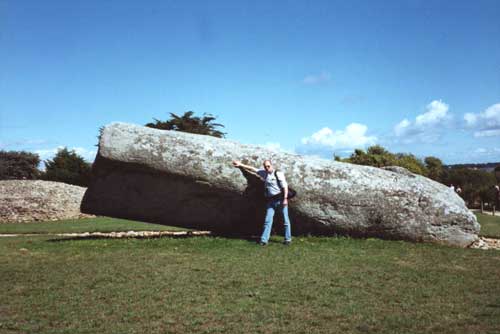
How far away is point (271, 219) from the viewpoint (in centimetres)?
1257

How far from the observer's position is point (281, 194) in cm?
1277

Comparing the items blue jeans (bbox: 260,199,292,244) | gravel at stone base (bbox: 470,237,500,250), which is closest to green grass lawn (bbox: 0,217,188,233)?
blue jeans (bbox: 260,199,292,244)

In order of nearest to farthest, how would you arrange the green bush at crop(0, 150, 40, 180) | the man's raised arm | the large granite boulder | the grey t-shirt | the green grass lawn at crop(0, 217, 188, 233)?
the grey t-shirt
the man's raised arm
the large granite boulder
the green grass lawn at crop(0, 217, 188, 233)
the green bush at crop(0, 150, 40, 180)

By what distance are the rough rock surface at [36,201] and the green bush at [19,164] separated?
19.8 metres

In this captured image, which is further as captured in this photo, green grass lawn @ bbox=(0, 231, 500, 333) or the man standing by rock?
the man standing by rock

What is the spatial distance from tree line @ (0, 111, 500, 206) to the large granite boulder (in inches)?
906

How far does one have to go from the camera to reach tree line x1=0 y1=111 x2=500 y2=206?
125 ft

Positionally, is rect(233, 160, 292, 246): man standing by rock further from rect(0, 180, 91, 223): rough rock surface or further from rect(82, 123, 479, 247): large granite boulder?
rect(0, 180, 91, 223): rough rock surface

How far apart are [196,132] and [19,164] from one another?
20.2m

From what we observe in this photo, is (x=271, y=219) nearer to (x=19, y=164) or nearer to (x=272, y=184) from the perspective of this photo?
(x=272, y=184)

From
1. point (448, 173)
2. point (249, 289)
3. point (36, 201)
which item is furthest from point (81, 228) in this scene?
point (448, 173)

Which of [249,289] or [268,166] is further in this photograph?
[268,166]

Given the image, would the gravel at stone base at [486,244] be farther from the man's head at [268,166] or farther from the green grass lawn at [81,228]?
the green grass lawn at [81,228]

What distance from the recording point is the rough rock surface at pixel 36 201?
2512cm
